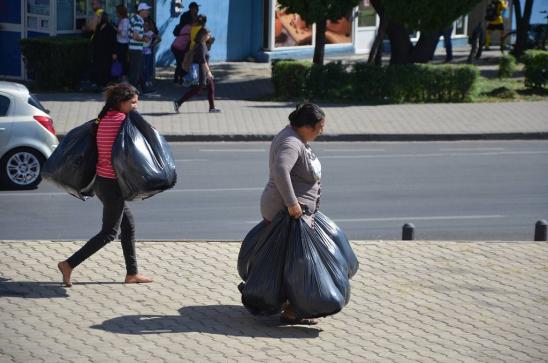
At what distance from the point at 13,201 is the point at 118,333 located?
608cm

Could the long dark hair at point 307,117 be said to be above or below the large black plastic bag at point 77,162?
above

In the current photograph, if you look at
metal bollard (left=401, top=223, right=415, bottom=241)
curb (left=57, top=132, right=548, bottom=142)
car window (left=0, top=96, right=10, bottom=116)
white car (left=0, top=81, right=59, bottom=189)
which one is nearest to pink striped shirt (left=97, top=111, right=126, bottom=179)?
metal bollard (left=401, top=223, right=415, bottom=241)

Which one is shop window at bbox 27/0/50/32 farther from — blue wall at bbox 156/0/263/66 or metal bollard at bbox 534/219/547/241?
metal bollard at bbox 534/219/547/241

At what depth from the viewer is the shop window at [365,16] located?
3297cm

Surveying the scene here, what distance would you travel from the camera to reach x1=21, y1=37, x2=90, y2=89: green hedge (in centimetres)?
2327

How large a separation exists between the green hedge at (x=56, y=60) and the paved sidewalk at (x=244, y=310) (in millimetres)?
12774

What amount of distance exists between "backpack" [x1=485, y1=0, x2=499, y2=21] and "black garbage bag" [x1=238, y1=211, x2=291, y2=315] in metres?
27.2

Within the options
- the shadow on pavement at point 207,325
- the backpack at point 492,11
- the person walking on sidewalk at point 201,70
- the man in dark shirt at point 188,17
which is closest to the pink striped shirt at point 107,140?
the shadow on pavement at point 207,325

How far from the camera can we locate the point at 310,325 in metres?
8.73

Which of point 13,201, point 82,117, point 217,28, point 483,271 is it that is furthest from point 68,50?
point 483,271

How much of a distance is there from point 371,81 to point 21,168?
10292 mm

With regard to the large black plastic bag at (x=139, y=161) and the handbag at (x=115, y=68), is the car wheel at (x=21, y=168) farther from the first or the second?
the handbag at (x=115, y=68)

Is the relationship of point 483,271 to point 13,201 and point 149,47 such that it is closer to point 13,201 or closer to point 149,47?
point 13,201

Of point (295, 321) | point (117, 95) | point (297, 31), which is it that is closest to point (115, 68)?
point (297, 31)
